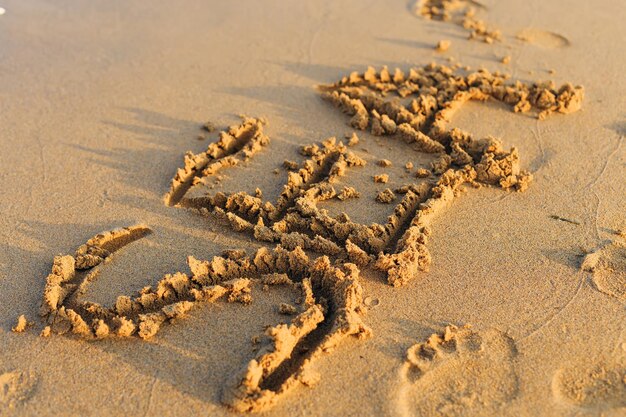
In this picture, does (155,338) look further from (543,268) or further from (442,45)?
(442,45)

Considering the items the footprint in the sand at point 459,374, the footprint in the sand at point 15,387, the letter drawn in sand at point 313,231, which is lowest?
the footprint in the sand at point 15,387

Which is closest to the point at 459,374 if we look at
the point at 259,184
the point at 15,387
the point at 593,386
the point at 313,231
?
the point at 593,386

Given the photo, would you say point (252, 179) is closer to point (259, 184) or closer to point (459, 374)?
point (259, 184)

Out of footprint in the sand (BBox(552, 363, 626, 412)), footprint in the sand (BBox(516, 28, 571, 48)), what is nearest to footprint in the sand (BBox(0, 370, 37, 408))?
footprint in the sand (BBox(552, 363, 626, 412))

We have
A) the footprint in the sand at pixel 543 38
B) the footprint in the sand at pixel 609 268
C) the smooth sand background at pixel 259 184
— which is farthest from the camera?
the footprint in the sand at pixel 543 38

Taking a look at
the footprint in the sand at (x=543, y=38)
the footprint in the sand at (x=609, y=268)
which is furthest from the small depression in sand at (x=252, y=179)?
the footprint in the sand at (x=543, y=38)

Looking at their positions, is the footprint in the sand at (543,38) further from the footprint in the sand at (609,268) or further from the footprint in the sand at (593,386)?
the footprint in the sand at (593,386)
